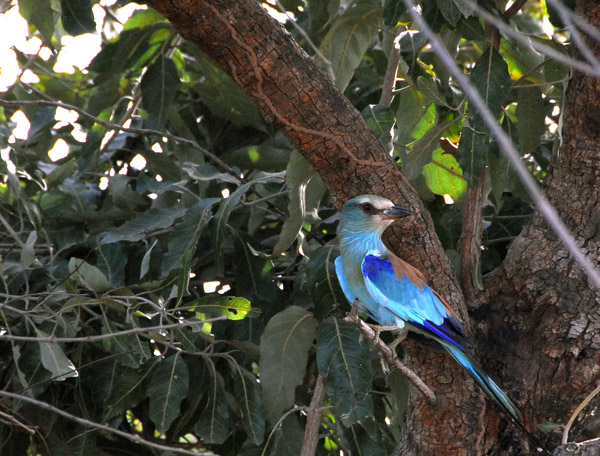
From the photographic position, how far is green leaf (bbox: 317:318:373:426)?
283 centimetres

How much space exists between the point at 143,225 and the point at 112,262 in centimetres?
20

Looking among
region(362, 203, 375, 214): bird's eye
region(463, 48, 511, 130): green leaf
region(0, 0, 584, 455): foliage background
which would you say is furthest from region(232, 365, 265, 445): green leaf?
region(463, 48, 511, 130): green leaf

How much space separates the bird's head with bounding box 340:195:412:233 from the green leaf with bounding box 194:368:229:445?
0.84 metres

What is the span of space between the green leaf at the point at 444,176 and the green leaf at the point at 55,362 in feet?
5.15

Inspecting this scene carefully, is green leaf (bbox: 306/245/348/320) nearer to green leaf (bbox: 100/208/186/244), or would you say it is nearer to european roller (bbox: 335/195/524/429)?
european roller (bbox: 335/195/524/429)

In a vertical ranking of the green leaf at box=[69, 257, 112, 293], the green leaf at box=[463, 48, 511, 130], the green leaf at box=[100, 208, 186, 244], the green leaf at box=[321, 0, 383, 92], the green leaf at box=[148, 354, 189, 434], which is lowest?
the green leaf at box=[148, 354, 189, 434]

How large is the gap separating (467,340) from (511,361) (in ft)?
0.51

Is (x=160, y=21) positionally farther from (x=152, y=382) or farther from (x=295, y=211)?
(x=152, y=382)

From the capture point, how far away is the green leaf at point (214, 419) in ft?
10.6

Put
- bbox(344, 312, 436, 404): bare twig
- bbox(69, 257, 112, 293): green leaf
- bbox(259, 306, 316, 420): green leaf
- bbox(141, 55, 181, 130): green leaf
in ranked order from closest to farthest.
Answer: bbox(344, 312, 436, 404): bare twig → bbox(69, 257, 112, 293): green leaf → bbox(259, 306, 316, 420): green leaf → bbox(141, 55, 181, 130): green leaf

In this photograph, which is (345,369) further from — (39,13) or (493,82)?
(39,13)

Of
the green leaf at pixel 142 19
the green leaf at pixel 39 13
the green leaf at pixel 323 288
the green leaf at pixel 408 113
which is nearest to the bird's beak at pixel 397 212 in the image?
the green leaf at pixel 323 288

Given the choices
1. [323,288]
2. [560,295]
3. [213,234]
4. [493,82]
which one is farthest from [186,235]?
[560,295]

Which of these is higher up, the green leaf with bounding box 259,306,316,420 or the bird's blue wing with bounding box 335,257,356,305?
the bird's blue wing with bounding box 335,257,356,305
